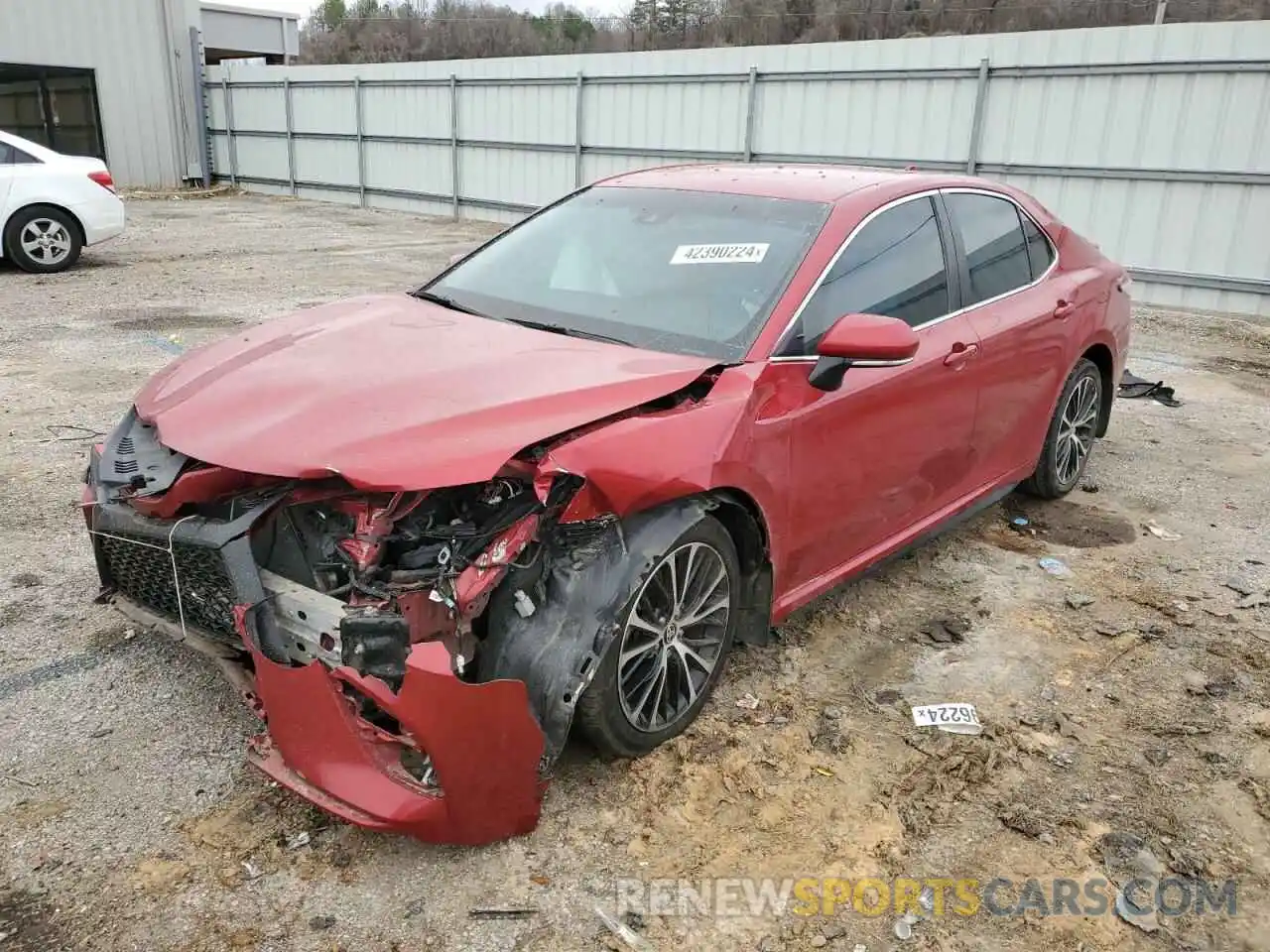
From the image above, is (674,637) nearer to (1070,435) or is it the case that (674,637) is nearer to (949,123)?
(1070,435)

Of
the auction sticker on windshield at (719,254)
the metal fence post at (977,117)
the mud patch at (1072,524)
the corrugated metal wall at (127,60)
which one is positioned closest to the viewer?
the auction sticker on windshield at (719,254)

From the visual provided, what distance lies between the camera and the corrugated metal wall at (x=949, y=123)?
1048 centimetres

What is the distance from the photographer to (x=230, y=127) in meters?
22.6

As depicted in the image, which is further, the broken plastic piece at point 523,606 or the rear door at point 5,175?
the rear door at point 5,175

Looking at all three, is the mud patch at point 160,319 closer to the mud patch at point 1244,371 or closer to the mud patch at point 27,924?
the mud patch at point 27,924

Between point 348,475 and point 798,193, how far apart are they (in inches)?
83.2

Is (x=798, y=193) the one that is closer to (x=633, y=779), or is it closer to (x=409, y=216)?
(x=633, y=779)

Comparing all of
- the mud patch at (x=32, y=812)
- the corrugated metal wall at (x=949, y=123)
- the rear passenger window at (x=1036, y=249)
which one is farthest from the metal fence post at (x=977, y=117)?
the mud patch at (x=32, y=812)

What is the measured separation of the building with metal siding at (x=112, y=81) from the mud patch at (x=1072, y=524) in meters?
21.8

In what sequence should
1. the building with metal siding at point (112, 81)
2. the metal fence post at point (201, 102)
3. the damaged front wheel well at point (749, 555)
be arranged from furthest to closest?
1. the metal fence post at point (201, 102)
2. the building with metal siding at point (112, 81)
3. the damaged front wheel well at point (749, 555)

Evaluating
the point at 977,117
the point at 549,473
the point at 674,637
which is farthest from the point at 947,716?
the point at 977,117

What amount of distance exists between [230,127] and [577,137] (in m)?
10.7

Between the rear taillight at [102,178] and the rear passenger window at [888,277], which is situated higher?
the rear passenger window at [888,277]

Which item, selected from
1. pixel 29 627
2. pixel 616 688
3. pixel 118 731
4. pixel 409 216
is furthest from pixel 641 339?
pixel 409 216
